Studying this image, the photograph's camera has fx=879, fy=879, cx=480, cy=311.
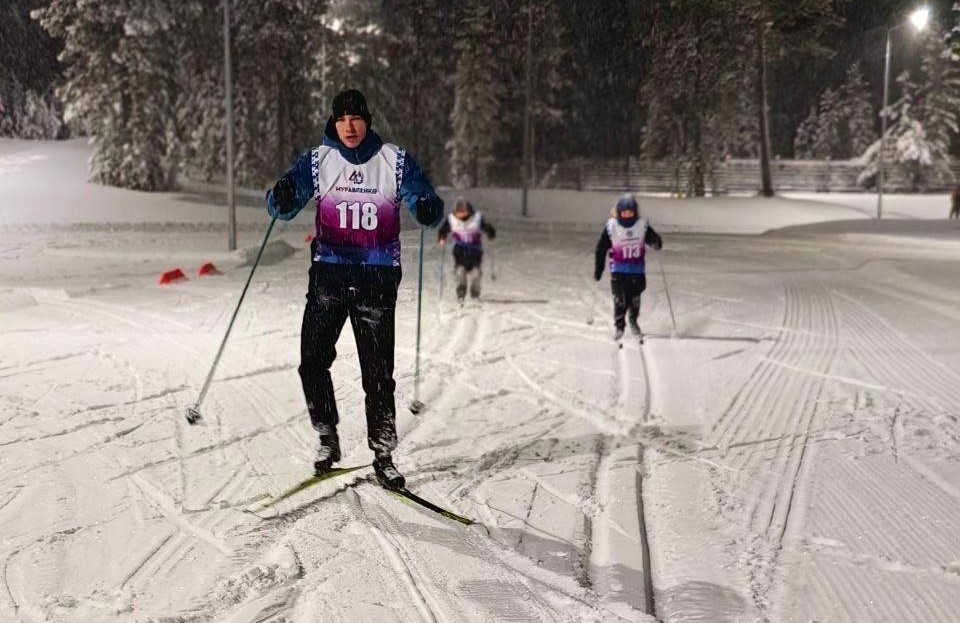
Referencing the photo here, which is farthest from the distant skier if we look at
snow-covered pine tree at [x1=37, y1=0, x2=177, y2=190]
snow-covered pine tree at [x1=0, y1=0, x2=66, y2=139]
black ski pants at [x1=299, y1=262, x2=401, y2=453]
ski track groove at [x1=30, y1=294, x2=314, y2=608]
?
snow-covered pine tree at [x1=0, y1=0, x2=66, y2=139]

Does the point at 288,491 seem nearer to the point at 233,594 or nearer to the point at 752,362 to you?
the point at 233,594

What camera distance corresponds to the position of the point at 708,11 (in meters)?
36.8

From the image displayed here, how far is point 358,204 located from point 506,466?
1.88m

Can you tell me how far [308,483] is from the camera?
16.4 ft

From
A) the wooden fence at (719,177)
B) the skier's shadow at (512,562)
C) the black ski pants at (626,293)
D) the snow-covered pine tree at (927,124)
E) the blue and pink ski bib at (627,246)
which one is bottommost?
the skier's shadow at (512,562)

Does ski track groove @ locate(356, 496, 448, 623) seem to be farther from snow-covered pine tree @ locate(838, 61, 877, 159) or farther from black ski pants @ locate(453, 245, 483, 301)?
snow-covered pine tree @ locate(838, 61, 877, 159)

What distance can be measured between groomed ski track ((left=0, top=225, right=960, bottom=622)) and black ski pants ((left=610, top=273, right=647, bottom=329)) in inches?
12.9

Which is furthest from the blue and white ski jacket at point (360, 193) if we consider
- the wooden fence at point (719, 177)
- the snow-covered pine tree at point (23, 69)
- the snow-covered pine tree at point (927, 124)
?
the snow-covered pine tree at point (927, 124)

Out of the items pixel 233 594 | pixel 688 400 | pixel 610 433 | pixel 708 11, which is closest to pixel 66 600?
pixel 233 594

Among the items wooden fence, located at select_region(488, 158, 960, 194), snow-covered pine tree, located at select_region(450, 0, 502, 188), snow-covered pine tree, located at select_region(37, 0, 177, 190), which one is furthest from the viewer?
wooden fence, located at select_region(488, 158, 960, 194)

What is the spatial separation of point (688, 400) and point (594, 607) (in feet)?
12.9

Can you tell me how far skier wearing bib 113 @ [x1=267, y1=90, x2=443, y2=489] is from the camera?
4.68 meters

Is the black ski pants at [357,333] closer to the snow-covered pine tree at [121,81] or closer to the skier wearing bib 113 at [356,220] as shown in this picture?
the skier wearing bib 113 at [356,220]

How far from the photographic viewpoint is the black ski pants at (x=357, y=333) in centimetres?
477
